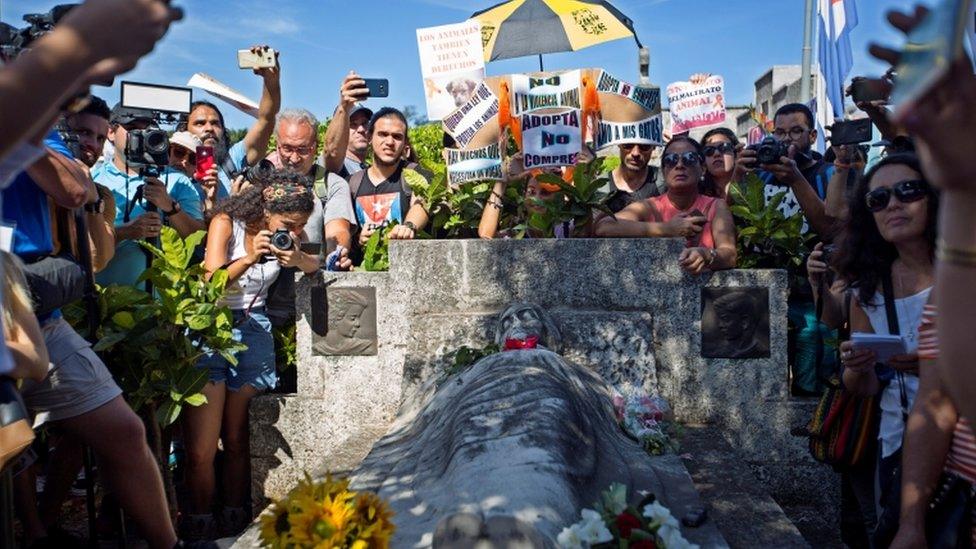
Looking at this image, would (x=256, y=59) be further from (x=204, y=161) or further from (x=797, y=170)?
(x=797, y=170)

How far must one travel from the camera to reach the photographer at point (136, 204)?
16.8 feet

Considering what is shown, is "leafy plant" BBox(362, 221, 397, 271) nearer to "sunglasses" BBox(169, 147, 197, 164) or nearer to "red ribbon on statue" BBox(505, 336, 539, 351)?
"sunglasses" BBox(169, 147, 197, 164)

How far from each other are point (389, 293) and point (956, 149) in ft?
15.6

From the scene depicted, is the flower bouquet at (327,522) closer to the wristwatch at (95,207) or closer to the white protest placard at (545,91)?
the wristwatch at (95,207)

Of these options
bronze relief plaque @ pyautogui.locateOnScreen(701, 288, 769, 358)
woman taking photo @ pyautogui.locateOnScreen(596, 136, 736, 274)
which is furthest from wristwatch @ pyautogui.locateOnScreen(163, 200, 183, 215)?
bronze relief plaque @ pyautogui.locateOnScreen(701, 288, 769, 358)

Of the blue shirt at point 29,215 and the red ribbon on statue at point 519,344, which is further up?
the blue shirt at point 29,215

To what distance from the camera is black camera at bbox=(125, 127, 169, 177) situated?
494 cm

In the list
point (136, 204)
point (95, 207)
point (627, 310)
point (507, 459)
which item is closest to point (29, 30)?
point (95, 207)

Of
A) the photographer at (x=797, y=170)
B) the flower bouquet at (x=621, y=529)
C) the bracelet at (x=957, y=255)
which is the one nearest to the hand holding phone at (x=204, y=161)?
the photographer at (x=797, y=170)

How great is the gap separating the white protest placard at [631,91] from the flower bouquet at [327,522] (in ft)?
13.2

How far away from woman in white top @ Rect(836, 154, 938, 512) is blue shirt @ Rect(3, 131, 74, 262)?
3201mm

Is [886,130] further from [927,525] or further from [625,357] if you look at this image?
[927,525]

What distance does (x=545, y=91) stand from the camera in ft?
19.1

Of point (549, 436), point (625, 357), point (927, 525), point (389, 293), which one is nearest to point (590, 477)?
point (549, 436)
